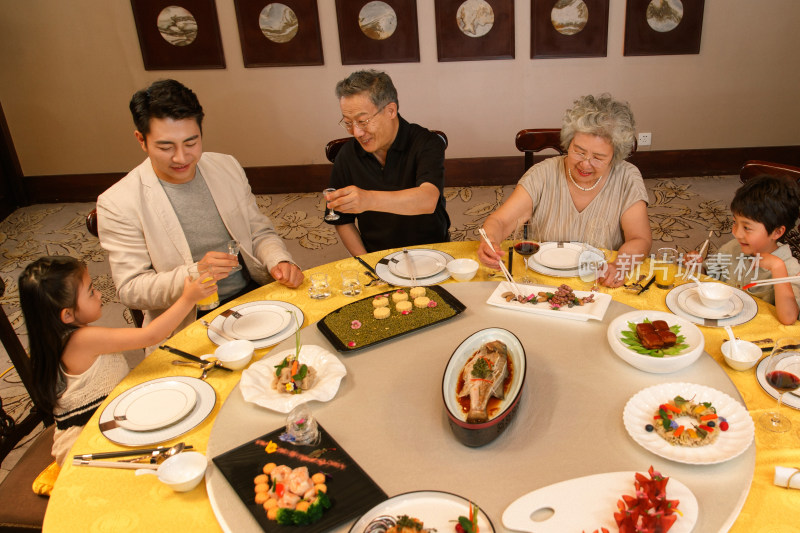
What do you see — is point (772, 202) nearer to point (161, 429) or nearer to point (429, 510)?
point (429, 510)

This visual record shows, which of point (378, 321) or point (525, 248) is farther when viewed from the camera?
point (525, 248)

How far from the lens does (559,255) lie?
2225mm

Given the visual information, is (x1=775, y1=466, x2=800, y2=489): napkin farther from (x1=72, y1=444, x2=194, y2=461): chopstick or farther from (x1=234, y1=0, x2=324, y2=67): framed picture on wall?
(x1=234, y1=0, x2=324, y2=67): framed picture on wall

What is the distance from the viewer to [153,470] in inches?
54.1

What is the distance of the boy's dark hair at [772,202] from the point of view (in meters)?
2.14

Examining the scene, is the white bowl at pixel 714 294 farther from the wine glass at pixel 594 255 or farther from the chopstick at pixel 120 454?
the chopstick at pixel 120 454

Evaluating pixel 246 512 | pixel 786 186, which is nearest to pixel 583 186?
pixel 786 186

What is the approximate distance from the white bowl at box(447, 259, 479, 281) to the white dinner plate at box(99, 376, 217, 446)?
90 centimetres

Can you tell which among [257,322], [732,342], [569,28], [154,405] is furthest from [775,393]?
[569,28]

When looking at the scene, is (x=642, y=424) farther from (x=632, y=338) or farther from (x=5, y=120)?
(x=5, y=120)

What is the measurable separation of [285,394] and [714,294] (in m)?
1.32

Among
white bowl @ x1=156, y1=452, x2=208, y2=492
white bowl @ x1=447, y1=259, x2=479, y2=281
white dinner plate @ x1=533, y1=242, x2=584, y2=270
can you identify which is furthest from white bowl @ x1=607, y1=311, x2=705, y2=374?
white bowl @ x1=156, y1=452, x2=208, y2=492

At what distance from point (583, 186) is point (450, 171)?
2.97 m

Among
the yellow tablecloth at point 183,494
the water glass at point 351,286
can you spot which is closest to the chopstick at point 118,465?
the yellow tablecloth at point 183,494
